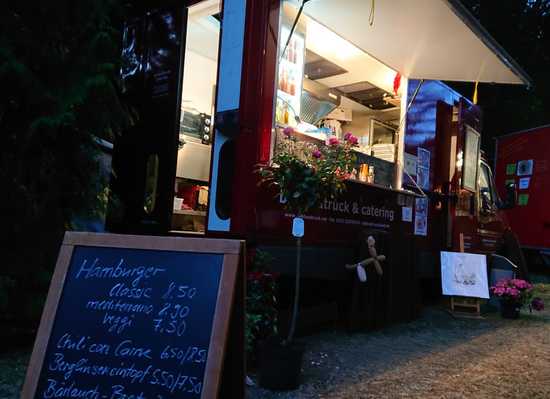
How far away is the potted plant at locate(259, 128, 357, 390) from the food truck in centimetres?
38

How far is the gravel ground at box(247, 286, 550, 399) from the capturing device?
3031 millimetres

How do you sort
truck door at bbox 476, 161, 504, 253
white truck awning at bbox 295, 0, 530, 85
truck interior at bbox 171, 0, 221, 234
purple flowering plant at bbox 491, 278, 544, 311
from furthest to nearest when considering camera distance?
truck door at bbox 476, 161, 504, 253
purple flowering plant at bbox 491, 278, 544, 311
truck interior at bbox 171, 0, 221, 234
white truck awning at bbox 295, 0, 530, 85

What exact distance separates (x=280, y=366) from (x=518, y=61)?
13966mm

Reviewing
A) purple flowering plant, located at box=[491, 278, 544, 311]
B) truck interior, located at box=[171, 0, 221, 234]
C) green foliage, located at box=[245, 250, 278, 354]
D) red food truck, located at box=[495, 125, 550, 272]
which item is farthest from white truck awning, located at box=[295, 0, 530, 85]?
red food truck, located at box=[495, 125, 550, 272]

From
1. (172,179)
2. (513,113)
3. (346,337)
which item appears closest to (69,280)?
(172,179)

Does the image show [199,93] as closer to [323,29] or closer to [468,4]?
[323,29]

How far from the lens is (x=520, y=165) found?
10.0m

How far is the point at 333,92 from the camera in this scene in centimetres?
626

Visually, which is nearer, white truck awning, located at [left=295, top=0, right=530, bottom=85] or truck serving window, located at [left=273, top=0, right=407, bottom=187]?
white truck awning, located at [left=295, top=0, right=530, bottom=85]

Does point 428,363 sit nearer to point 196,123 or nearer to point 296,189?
point 296,189

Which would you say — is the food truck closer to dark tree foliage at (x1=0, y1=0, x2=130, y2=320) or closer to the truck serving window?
the truck serving window

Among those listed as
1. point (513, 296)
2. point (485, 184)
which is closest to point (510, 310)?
point (513, 296)

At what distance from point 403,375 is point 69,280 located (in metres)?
2.34

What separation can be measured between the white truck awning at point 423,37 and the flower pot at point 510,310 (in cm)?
256
